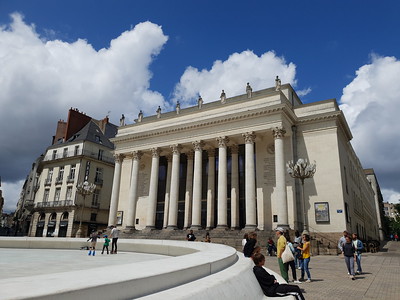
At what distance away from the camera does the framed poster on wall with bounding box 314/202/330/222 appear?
87.7 ft

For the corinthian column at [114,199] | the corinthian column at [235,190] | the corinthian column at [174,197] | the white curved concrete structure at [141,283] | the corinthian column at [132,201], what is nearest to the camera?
the white curved concrete structure at [141,283]

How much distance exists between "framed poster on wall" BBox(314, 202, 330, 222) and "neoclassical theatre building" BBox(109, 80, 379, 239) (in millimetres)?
82

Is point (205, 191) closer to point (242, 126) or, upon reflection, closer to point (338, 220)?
point (242, 126)

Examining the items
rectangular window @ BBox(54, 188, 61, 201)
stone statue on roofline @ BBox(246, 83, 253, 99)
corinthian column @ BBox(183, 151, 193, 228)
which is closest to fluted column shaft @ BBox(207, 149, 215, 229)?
corinthian column @ BBox(183, 151, 193, 228)

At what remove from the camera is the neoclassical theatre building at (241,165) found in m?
27.4

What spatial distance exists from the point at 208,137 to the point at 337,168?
41.2 ft

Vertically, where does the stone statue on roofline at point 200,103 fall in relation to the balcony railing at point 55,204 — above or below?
above

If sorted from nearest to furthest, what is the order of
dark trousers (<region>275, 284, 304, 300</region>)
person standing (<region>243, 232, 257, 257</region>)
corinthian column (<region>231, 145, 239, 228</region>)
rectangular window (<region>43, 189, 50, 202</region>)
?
dark trousers (<region>275, 284, 304, 300</region>) → person standing (<region>243, 232, 257, 257</region>) → corinthian column (<region>231, 145, 239, 228</region>) → rectangular window (<region>43, 189, 50, 202</region>)

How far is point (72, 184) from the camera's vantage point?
43125 mm

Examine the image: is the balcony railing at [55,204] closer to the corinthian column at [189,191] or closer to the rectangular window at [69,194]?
the rectangular window at [69,194]

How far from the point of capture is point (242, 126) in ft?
97.9

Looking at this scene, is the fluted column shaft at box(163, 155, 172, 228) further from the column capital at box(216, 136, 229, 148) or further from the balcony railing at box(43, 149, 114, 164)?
the balcony railing at box(43, 149, 114, 164)

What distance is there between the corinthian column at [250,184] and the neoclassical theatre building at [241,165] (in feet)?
0.28

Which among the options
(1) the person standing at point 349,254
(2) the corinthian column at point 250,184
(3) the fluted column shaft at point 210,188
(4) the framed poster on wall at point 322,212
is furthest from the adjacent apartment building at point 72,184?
(1) the person standing at point 349,254
